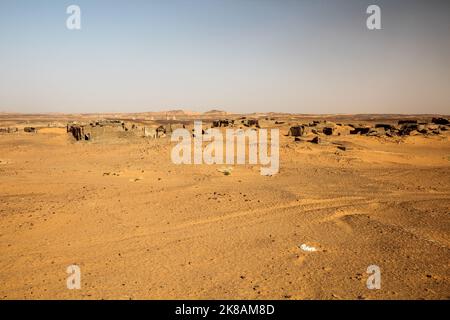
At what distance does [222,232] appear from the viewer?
6477 millimetres

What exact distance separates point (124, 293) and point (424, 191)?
347 inches

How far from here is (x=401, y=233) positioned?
6309mm

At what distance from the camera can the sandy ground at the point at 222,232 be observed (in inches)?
179

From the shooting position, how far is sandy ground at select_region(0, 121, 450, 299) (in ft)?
14.9
